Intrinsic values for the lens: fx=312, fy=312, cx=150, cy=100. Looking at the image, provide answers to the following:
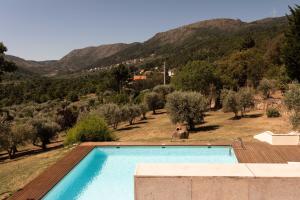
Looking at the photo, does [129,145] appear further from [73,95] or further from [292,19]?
[73,95]

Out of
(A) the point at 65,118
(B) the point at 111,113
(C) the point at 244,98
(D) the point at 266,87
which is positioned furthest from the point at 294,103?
(A) the point at 65,118

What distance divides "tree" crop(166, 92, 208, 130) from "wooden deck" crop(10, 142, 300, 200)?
10497mm

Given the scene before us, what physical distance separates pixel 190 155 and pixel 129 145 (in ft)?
13.3

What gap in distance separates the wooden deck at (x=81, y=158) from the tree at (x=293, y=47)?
799 inches

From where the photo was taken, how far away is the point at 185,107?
30500mm

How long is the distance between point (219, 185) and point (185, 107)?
2263 cm

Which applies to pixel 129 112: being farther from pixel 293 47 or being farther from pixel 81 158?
pixel 81 158

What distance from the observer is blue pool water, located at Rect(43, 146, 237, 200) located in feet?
44.9

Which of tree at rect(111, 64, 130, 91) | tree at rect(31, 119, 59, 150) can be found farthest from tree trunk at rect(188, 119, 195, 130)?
tree at rect(111, 64, 130, 91)

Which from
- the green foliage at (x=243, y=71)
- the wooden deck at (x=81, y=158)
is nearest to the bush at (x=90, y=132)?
the wooden deck at (x=81, y=158)

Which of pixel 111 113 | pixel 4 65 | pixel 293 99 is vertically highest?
pixel 4 65

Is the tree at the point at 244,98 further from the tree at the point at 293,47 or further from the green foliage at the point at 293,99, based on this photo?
the green foliage at the point at 293,99

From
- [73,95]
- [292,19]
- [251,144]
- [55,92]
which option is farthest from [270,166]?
[55,92]

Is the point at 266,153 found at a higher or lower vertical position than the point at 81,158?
higher
